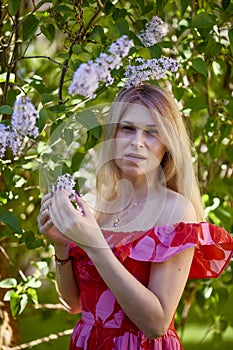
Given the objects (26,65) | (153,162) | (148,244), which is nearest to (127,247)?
(148,244)

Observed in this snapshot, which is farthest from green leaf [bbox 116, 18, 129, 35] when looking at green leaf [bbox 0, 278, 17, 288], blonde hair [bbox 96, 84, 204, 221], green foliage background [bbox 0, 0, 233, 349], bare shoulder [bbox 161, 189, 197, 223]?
green leaf [bbox 0, 278, 17, 288]

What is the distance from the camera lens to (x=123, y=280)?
1309 mm

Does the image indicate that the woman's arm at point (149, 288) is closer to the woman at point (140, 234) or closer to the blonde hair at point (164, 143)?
the woman at point (140, 234)

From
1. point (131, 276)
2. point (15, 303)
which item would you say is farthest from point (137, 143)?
point (15, 303)

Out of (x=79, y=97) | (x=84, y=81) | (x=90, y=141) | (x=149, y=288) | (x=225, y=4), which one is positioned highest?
(x=225, y=4)

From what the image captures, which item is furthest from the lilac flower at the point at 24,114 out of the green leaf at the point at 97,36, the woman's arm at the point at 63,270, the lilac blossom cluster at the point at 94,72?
the green leaf at the point at 97,36

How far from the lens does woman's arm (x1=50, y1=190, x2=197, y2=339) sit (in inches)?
50.0

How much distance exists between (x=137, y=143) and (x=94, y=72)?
321 millimetres

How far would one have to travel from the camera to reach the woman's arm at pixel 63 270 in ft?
4.60

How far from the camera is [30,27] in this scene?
1665 millimetres

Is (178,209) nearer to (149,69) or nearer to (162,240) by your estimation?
(162,240)

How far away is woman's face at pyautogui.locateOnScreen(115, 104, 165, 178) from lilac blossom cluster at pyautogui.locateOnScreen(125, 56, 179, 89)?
5 cm

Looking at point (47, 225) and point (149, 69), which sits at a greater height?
point (149, 69)

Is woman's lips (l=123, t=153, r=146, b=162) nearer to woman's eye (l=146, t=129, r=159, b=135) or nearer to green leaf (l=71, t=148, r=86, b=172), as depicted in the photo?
woman's eye (l=146, t=129, r=159, b=135)
